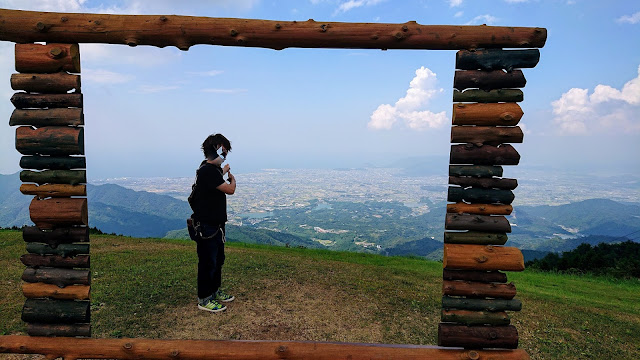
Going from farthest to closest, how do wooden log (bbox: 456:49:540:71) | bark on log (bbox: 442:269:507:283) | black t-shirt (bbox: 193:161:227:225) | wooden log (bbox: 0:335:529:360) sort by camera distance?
black t-shirt (bbox: 193:161:227:225) < bark on log (bbox: 442:269:507:283) < wooden log (bbox: 456:49:540:71) < wooden log (bbox: 0:335:529:360)

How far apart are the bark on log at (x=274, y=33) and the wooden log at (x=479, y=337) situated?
410 centimetres

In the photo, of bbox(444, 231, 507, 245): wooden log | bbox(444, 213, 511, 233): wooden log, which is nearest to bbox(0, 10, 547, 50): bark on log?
bbox(444, 213, 511, 233): wooden log

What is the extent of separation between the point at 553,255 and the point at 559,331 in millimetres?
11252

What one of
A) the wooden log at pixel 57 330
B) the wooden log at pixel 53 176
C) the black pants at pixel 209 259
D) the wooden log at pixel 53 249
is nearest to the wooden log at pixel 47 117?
the wooden log at pixel 53 176

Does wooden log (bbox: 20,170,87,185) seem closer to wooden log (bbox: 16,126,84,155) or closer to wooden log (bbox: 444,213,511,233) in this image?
wooden log (bbox: 16,126,84,155)

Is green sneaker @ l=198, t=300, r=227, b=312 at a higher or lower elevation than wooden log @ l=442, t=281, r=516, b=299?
lower

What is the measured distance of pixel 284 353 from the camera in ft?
16.2

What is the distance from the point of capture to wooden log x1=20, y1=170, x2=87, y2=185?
16.7 ft

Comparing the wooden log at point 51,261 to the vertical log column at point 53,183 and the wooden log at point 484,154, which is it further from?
the wooden log at point 484,154

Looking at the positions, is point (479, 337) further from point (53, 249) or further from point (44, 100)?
point (44, 100)

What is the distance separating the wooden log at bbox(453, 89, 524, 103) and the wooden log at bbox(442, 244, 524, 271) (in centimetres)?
214

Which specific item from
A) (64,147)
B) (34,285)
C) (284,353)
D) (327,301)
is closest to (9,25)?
(64,147)

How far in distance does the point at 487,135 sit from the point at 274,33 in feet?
11.1

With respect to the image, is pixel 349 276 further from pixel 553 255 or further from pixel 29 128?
pixel 553 255
